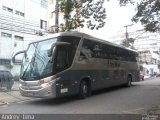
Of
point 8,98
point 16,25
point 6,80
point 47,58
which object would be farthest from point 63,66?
point 16,25

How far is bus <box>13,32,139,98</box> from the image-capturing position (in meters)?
14.6

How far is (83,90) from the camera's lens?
16.8m

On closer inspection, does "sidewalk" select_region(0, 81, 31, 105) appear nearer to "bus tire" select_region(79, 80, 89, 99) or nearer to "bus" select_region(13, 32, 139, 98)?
"bus" select_region(13, 32, 139, 98)

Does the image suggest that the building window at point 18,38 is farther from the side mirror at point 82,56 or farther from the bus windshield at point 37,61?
the bus windshield at point 37,61

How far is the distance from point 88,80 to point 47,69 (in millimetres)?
3636

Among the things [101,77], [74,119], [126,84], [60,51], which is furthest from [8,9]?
[74,119]

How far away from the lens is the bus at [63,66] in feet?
47.8

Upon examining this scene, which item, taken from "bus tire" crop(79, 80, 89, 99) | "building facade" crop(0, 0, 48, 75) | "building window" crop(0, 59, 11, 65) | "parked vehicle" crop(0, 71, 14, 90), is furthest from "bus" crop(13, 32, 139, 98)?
"building window" crop(0, 59, 11, 65)

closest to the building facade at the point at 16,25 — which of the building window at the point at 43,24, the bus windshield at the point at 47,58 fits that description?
the building window at the point at 43,24

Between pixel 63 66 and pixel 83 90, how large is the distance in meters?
2.30

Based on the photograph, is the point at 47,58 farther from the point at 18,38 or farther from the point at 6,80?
the point at 18,38

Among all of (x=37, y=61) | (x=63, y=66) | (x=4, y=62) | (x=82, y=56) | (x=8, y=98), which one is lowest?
(x=8, y=98)

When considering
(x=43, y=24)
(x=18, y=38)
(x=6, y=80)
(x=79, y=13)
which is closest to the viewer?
(x=79, y=13)

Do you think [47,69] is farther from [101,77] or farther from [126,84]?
[126,84]
